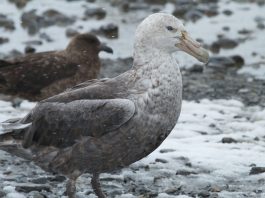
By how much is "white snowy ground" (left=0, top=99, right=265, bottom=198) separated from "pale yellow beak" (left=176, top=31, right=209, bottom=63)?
1283 mm

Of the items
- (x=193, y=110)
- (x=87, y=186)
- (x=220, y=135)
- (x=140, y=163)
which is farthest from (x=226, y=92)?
(x=87, y=186)

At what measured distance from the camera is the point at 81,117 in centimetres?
693

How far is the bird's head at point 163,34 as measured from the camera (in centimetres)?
701

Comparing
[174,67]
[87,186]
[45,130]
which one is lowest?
[87,186]

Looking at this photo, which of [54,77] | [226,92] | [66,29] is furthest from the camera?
[66,29]

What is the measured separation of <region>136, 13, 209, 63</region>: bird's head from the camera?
7012mm

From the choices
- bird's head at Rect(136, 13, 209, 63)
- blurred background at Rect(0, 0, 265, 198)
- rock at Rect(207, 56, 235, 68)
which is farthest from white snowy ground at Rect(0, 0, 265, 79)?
bird's head at Rect(136, 13, 209, 63)

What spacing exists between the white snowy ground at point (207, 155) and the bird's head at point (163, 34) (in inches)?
54.1

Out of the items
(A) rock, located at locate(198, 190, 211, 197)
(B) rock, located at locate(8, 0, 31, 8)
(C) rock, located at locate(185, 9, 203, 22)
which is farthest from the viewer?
(B) rock, located at locate(8, 0, 31, 8)

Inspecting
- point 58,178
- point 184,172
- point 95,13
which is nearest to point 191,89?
point 184,172

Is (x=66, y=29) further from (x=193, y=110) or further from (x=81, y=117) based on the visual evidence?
(x=81, y=117)

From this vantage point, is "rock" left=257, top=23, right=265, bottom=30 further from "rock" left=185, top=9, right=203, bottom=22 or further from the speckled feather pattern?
the speckled feather pattern

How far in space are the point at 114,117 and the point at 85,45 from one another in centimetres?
443

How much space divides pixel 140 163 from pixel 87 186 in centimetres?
85
